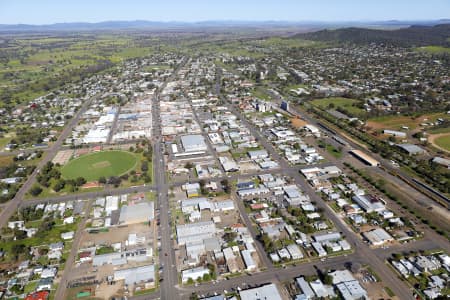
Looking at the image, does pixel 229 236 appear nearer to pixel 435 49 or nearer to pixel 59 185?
pixel 59 185

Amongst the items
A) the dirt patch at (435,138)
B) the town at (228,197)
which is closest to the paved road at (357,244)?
the town at (228,197)

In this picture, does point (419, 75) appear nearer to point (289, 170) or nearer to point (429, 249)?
point (289, 170)

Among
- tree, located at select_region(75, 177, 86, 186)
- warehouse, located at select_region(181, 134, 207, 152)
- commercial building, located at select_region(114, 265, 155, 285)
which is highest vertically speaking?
warehouse, located at select_region(181, 134, 207, 152)

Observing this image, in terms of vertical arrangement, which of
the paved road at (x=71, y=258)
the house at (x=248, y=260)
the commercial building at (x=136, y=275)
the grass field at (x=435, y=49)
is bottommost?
the paved road at (x=71, y=258)

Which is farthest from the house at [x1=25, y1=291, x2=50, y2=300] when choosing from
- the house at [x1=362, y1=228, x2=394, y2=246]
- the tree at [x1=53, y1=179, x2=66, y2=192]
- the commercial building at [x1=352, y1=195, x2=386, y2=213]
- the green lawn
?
the green lawn

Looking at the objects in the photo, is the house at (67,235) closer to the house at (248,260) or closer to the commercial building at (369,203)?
the house at (248,260)

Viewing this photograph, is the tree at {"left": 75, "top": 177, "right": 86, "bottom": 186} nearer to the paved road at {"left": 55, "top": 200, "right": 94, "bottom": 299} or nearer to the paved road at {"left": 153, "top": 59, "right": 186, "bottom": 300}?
the paved road at {"left": 55, "top": 200, "right": 94, "bottom": 299}

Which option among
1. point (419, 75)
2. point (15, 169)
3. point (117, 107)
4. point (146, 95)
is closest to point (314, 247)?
point (15, 169)
